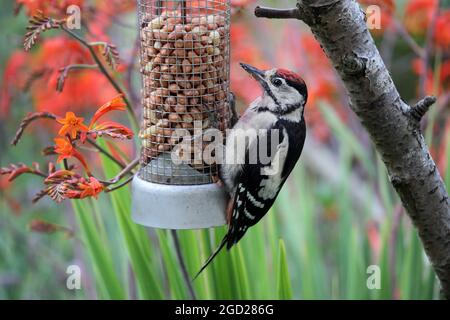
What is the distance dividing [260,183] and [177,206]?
37cm

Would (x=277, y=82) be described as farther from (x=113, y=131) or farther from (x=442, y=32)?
(x=442, y=32)

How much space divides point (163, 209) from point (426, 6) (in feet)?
7.48

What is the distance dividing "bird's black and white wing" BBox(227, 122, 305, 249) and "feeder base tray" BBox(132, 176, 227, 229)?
0.08 m

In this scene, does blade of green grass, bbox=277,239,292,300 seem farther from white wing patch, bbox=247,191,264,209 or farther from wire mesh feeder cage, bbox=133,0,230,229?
wire mesh feeder cage, bbox=133,0,230,229

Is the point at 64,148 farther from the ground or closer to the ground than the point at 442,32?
closer to the ground

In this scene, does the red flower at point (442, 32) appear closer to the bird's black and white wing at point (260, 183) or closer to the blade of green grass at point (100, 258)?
the bird's black and white wing at point (260, 183)

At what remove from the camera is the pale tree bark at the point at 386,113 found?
2.04 m

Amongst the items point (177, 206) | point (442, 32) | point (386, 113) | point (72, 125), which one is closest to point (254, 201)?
point (177, 206)

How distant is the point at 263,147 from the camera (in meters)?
2.64


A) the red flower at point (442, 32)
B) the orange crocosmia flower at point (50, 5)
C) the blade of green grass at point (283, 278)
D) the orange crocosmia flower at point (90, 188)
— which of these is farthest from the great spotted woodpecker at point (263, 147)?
the red flower at point (442, 32)

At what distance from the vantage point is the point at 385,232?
3195 millimetres

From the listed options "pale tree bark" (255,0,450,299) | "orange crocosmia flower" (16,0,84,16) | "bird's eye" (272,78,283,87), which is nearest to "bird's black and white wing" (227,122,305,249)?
"bird's eye" (272,78,283,87)
